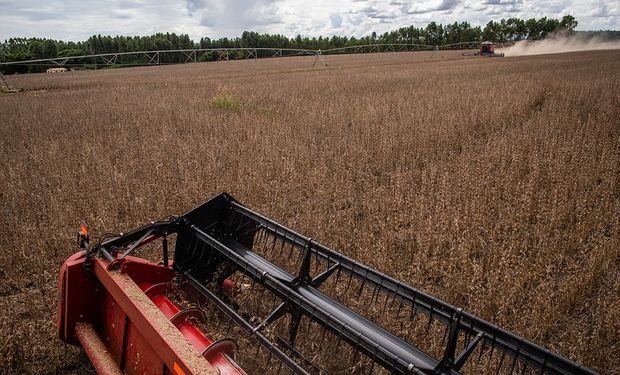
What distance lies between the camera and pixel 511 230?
427cm

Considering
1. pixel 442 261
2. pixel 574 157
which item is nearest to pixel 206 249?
pixel 442 261

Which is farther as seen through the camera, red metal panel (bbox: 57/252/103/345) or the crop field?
the crop field

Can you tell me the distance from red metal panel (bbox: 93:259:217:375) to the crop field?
2.74 ft

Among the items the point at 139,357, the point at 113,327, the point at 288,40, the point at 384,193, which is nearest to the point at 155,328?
the point at 139,357

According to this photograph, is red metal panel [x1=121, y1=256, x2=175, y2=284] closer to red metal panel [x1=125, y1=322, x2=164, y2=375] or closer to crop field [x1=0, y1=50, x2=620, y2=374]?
red metal panel [x1=125, y1=322, x2=164, y2=375]

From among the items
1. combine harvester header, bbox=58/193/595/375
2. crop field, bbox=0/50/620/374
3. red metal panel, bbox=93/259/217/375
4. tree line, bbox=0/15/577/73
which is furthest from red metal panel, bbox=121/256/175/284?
tree line, bbox=0/15/577/73

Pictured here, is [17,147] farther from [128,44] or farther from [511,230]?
[128,44]

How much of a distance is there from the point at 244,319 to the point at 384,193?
127 inches

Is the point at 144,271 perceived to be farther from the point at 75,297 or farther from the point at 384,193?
the point at 384,193

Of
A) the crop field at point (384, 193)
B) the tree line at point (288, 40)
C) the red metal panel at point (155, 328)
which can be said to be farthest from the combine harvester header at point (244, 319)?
the tree line at point (288, 40)

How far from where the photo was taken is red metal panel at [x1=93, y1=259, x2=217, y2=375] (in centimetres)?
156

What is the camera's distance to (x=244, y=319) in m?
2.53

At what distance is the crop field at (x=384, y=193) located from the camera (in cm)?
300

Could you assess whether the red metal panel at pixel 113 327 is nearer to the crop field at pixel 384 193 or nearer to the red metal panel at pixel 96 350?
the red metal panel at pixel 96 350
